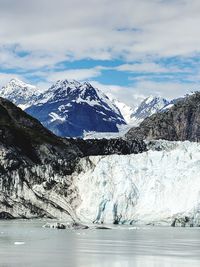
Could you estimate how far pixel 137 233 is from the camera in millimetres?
55562

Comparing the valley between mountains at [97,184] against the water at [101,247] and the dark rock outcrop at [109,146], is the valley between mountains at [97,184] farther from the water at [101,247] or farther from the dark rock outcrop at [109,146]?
the dark rock outcrop at [109,146]

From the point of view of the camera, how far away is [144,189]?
66.8 meters

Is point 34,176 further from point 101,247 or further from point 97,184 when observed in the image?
point 101,247

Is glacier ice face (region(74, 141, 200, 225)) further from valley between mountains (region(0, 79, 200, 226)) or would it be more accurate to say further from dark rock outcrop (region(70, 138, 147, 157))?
dark rock outcrop (region(70, 138, 147, 157))

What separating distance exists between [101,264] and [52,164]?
1924 inches

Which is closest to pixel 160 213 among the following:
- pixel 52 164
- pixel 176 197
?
pixel 176 197

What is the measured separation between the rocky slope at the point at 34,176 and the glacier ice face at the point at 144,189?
4794 millimetres

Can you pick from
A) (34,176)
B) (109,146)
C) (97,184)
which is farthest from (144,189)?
(109,146)

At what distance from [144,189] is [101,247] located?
24538 mm

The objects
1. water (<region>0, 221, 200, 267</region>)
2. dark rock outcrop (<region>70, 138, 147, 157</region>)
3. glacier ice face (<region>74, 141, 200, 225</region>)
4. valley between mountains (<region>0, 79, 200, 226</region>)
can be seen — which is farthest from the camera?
dark rock outcrop (<region>70, 138, 147, 157</region>)

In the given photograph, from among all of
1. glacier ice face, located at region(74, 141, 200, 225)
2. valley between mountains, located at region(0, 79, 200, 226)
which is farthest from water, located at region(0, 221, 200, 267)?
valley between mountains, located at region(0, 79, 200, 226)

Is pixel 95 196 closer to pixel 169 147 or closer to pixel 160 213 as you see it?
pixel 160 213

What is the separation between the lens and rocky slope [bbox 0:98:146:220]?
250ft

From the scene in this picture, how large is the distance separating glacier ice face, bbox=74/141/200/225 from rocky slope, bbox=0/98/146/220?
15.7 feet
